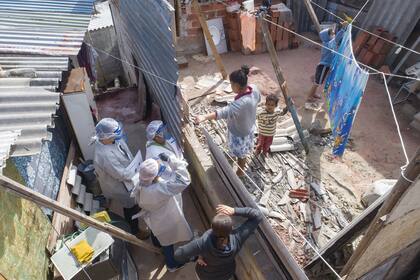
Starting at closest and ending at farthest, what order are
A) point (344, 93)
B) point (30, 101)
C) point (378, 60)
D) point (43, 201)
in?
1. point (43, 201)
2. point (30, 101)
3. point (344, 93)
4. point (378, 60)

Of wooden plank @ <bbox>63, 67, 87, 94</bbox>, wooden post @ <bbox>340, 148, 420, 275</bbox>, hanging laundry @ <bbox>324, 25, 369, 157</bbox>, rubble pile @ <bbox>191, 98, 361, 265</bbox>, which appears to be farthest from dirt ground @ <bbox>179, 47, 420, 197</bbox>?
wooden plank @ <bbox>63, 67, 87, 94</bbox>

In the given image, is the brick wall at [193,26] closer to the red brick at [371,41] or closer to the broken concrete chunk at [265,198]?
the red brick at [371,41]

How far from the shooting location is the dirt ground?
6304mm

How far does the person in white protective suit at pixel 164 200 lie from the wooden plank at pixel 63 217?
4.16 ft

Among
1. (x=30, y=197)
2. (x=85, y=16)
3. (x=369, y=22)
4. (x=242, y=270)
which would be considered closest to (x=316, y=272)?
(x=242, y=270)

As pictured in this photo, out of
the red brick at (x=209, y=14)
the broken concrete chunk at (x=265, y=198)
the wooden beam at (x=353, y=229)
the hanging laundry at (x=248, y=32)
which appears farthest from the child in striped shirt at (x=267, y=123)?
the red brick at (x=209, y=14)

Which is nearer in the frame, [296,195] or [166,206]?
[166,206]

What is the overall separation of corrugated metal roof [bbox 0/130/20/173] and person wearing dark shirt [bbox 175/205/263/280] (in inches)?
77.1

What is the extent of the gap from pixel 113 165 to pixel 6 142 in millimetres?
2148

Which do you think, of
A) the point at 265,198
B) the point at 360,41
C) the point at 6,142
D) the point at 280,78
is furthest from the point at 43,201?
the point at 360,41

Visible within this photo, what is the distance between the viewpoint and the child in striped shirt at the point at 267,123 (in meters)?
5.26

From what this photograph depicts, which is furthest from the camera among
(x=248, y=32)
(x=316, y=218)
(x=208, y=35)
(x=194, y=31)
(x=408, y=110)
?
(x=194, y=31)

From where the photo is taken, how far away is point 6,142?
103 inches

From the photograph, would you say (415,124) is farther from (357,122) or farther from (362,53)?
(362,53)
